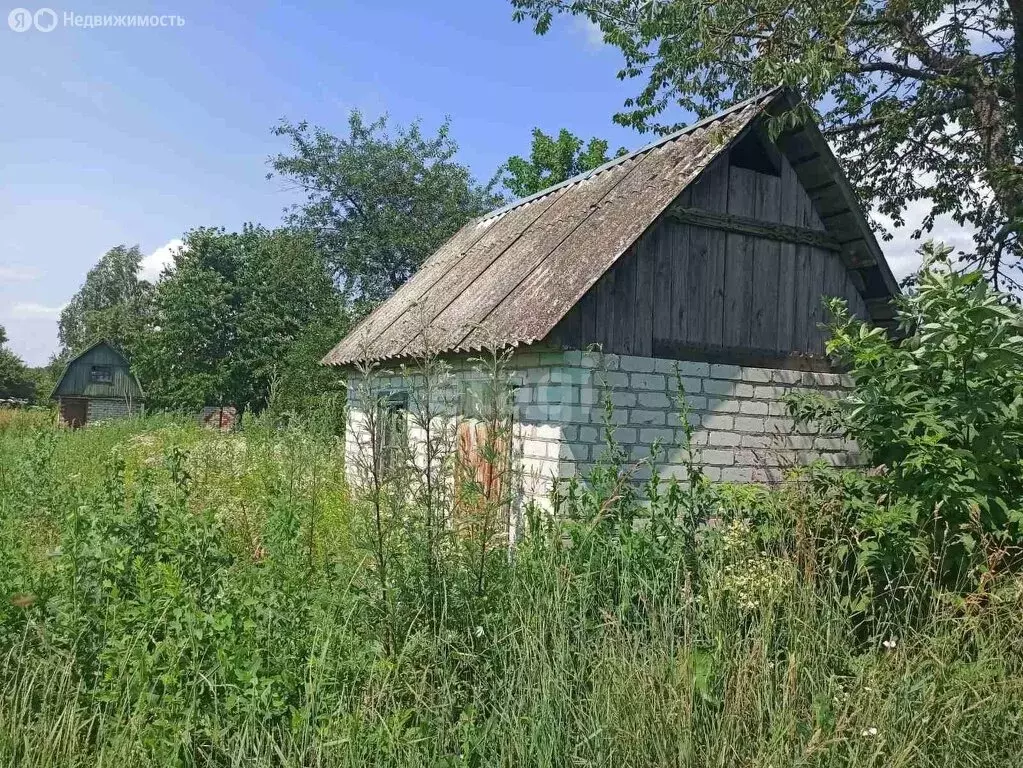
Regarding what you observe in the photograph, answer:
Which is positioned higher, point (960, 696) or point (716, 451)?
point (716, 451)

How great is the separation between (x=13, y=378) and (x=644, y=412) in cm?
5782

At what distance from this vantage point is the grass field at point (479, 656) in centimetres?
258

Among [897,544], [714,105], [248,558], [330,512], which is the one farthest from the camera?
[714,105]

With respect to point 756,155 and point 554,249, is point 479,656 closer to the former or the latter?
point 554,249

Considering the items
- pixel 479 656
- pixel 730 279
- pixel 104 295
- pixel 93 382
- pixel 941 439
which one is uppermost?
pixel 104 295

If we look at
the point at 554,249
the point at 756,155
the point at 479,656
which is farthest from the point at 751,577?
the point at 756,155

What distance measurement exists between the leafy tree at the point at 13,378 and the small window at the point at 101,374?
1485 cm

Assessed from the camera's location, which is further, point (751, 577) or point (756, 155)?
point (756, 155)

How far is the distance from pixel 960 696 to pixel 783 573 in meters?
0.72

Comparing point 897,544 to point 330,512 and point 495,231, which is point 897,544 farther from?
point 495,231

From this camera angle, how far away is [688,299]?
7449 mm

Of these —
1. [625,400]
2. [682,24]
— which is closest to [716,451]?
[625,400]

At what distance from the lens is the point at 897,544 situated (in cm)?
354

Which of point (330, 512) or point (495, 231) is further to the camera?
point (495, 231)
